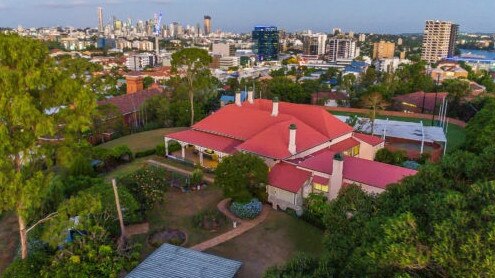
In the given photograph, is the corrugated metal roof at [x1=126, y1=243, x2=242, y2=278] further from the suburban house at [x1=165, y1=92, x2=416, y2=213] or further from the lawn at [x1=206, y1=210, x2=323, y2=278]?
the suburban house at [x1=165, y1=92, x2=416, y2=213]

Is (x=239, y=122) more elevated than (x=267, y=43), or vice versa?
(x=267, y=43)

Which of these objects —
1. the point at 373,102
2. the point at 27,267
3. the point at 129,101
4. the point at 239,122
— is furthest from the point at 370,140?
the point at 129,101

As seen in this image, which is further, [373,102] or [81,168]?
[373,102]

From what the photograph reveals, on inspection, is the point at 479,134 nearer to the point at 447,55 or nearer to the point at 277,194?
the point at 277,194

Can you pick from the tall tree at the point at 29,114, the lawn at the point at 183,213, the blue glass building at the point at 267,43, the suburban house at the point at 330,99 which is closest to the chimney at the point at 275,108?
the lawn at the point at 183,213

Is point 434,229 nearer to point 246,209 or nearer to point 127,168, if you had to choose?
point 246,209

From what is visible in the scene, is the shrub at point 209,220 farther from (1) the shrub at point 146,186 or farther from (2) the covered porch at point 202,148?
(2) the covered porch at point 202,148

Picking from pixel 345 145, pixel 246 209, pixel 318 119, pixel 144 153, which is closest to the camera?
pixel 246 209
